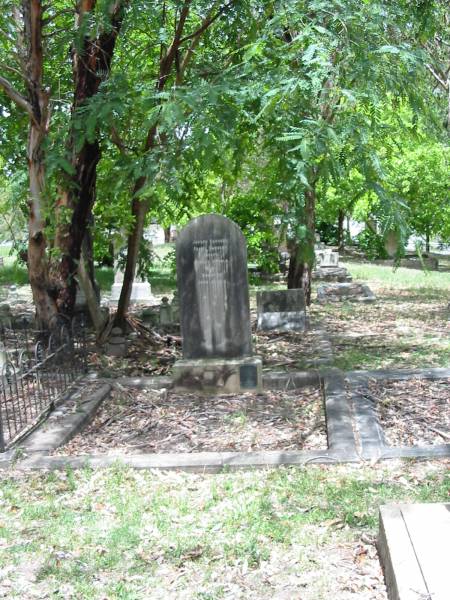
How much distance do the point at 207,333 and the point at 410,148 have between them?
43.5 ft

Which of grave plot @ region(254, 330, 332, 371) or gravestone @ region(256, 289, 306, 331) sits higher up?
gravestone @ region(256, 289, 306, 331)

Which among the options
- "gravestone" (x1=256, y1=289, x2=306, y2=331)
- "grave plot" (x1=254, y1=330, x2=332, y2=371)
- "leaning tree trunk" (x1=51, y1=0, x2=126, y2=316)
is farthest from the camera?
"gravestone" (x1=256, y1=289, x2=306, y2=331)

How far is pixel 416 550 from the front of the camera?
3268 millimetres

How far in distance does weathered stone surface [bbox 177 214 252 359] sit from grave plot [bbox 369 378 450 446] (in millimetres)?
1682

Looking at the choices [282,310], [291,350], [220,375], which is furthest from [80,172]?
[282,310]

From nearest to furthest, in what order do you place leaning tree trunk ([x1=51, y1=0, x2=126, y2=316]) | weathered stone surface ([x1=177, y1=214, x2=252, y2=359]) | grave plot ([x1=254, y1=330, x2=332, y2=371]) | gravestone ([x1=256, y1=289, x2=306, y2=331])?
weathered stone surface ([x1=177, y1=214, x2=252, y2=359])
leaning tree trunk ([x1=51, y1=0, x2=126, y2=316])
grave plot ([x1=254, y1=330, x2=332, y2=371])
gravestone ([x1=256, y1=289, x2=306, y2=331])

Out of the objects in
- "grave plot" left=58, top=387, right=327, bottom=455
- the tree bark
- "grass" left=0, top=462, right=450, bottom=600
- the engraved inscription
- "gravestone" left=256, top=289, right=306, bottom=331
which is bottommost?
"grass" left=0, top=462, right=450, bottom=600

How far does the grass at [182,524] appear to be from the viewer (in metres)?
3.79

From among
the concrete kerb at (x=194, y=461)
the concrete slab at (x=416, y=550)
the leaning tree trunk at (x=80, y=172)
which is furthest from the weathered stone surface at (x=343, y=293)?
the concrete slab at (x=416, y=550)

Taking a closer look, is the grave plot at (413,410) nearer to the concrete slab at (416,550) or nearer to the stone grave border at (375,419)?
the stone grave border at (375,419)

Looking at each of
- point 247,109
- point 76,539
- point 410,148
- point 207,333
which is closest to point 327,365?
point 207,333

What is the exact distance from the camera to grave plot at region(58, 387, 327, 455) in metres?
6.05

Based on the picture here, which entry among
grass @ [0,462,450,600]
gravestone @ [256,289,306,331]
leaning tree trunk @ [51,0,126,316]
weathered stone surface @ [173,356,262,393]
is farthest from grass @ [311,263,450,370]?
leaning tree trunk @ [51,0,126,316]

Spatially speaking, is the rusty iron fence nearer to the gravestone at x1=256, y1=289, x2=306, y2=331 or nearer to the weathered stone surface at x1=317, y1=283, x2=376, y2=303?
the gravestone at x1=256, y1=289, x2=306, y2=331
